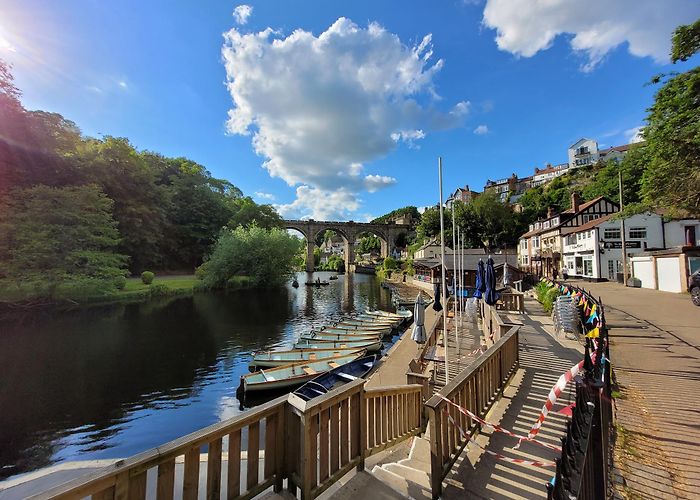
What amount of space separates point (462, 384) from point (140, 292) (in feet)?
115

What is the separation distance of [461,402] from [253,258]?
40.4m

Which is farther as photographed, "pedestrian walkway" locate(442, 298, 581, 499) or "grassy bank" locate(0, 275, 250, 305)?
"grassy bank" locate(0, 275, 250, 305)

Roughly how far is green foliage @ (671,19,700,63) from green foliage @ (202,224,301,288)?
39046 mm

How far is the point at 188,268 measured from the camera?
53.8 m

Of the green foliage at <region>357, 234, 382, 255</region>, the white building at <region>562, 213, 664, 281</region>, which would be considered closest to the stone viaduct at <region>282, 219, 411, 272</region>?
the green foliage at <region>357, 234, 382, 255</region>

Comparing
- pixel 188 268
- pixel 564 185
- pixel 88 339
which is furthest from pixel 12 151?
pixel 564 185

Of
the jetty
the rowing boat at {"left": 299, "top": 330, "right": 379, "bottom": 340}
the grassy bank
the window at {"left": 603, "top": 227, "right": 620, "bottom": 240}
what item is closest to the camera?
the jetty

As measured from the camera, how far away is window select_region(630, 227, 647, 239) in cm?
2866

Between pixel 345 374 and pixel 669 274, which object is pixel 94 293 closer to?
pixel 345 374

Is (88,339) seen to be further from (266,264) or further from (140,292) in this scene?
(266,264)

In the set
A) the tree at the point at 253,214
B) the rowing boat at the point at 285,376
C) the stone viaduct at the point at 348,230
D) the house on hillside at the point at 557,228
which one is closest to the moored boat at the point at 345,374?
the rowing boat at the point at 285,376

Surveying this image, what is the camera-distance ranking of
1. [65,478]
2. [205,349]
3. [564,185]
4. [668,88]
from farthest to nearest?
[564,185]
[205,349]
[668,88]
[65,478]

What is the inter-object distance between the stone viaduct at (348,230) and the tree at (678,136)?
2905 inches

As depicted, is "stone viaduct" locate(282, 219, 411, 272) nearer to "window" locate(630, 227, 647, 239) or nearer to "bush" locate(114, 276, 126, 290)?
"bush" locate(114, 276, 126, 290)
